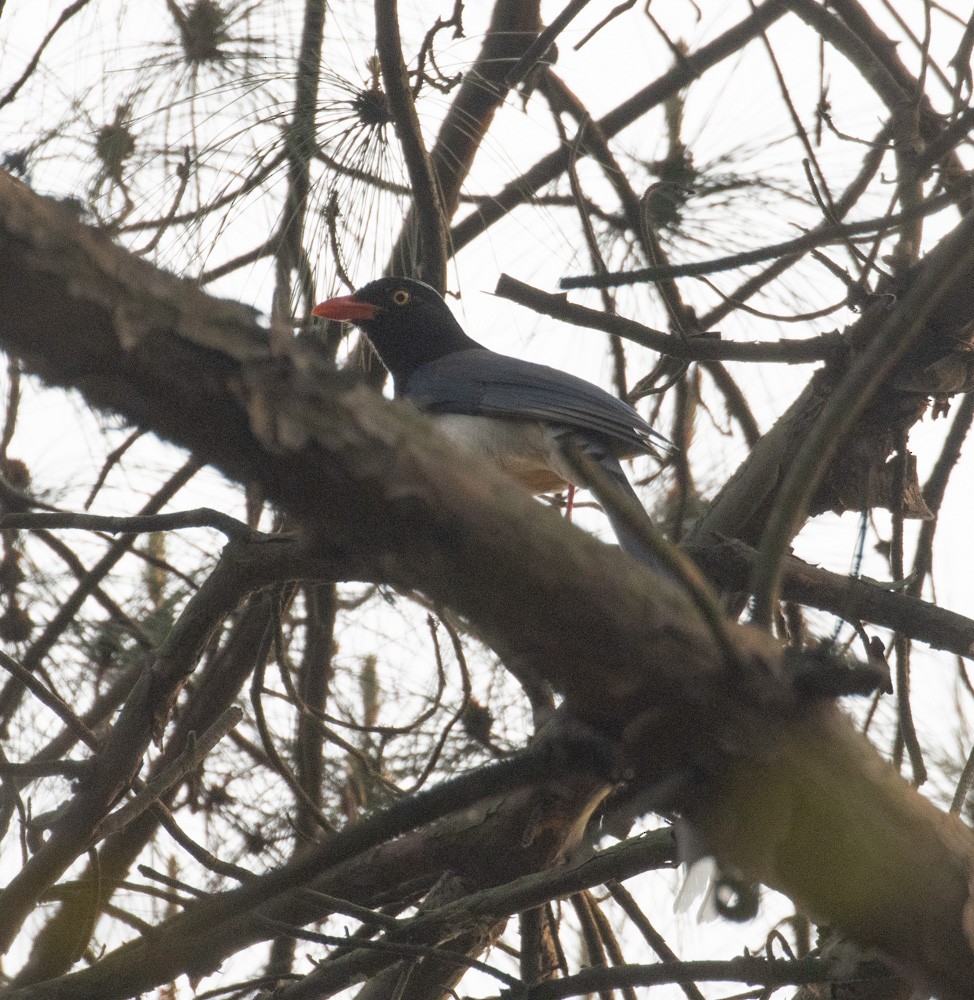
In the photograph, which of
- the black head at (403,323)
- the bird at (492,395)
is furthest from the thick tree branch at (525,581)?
the black head at (403,323)

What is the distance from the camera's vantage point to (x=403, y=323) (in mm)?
5211

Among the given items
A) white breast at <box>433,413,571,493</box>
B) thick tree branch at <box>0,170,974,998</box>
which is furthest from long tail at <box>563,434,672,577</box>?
thick tree branch at <box>0,170,974,998</box>

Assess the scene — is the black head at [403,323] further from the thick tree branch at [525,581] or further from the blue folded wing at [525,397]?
the thick tree branch at [525,581]

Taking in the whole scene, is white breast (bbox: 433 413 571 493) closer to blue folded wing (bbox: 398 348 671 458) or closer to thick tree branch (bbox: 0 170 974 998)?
blue folded wing (bbox: 398 348 671 458)

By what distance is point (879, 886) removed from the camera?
1403 millimetres

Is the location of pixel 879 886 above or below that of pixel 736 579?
below

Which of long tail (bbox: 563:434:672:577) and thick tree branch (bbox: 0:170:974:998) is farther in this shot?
long tail (bbox: 563:434:672:577)

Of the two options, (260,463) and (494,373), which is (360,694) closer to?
(494,373)

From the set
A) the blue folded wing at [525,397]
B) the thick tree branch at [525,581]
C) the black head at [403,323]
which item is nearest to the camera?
the thick tree branch at [525,581]

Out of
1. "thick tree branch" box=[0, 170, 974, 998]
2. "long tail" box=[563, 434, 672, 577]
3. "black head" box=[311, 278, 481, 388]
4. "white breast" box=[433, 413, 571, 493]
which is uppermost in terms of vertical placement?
"black head" box=[311, 278, 481, 388]

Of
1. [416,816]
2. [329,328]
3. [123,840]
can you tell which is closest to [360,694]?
[123,840]

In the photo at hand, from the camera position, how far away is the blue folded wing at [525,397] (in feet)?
12.7

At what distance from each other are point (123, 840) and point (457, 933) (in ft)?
5.31

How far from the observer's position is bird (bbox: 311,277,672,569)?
3.91 meters
